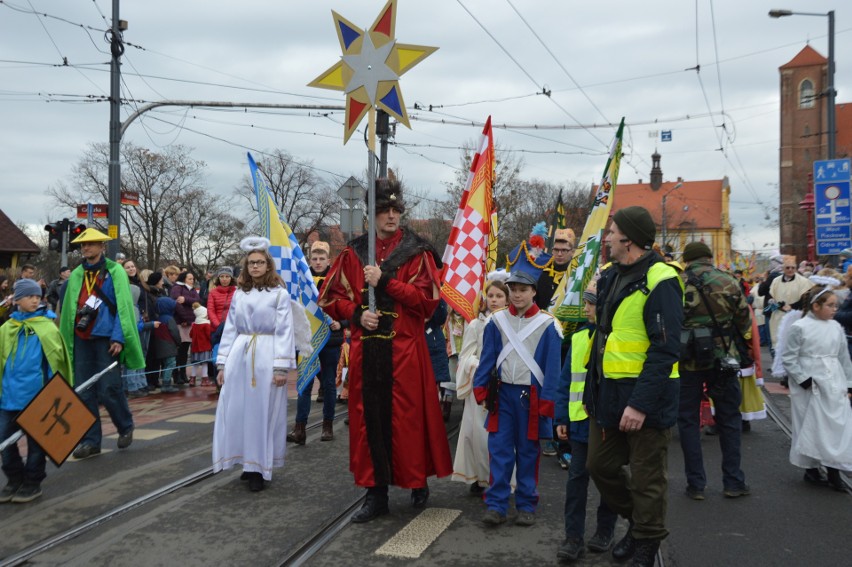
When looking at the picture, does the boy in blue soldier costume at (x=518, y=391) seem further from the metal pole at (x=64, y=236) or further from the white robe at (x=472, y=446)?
the metal pole at (x=64, y=236)

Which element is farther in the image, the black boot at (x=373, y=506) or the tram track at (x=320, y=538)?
the black boot at (x=373, y=506)

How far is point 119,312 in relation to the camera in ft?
23.4

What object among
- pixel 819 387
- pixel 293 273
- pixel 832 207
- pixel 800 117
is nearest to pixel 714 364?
pixel 819 387

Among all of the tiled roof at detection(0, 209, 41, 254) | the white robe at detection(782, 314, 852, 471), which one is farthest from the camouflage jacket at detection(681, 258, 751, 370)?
the tiled roof at detection(0, 209, 41, 254)

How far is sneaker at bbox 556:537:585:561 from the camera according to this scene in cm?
432

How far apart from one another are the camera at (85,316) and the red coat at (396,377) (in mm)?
2828

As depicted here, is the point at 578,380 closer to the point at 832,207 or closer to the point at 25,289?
the point at 25,289

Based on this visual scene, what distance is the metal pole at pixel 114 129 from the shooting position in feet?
49.7

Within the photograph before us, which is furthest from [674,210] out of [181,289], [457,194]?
[181,289]

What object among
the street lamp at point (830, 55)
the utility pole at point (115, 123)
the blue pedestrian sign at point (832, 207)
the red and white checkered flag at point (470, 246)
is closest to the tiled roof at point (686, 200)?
the street lamp at point (830, 55)

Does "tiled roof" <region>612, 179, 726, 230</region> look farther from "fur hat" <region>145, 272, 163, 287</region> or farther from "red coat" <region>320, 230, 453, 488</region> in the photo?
"red coat" <region>320, 230, 453, 488</region>

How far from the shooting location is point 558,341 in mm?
5188

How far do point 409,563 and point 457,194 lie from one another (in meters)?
31.9

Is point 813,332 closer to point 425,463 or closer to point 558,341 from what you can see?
point 558,341
